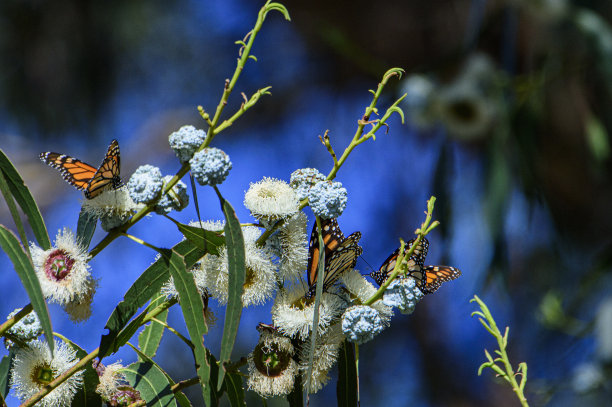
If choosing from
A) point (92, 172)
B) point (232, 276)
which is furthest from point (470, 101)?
point (232, 276)

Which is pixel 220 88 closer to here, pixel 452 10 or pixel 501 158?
pixel 452 10

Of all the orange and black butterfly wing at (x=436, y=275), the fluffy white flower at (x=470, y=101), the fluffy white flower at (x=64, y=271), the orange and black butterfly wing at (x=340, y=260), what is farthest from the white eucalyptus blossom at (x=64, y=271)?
the fluffy white flower at (x=470, y=101)

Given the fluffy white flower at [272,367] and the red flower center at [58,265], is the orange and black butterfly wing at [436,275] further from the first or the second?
the red flower center at [58,265]

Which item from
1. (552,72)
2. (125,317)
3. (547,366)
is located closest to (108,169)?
(125,317)

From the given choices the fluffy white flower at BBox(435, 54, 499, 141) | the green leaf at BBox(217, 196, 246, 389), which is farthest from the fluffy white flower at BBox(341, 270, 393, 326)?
the fluffy white flower at BBox(435, 54, 499, 141)

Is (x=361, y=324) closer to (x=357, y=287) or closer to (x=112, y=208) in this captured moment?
(x=357, y=287)

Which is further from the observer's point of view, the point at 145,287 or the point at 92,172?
the point at 92,172
